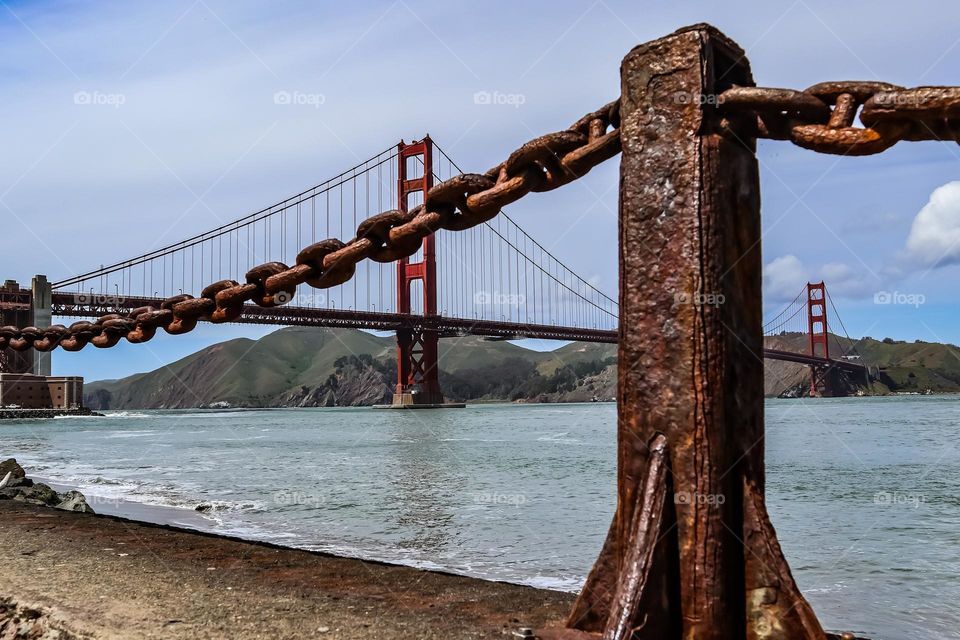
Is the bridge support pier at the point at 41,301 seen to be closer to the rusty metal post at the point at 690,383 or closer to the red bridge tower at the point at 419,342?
the red bridge tower at the point at 419,342

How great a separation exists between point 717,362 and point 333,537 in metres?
5.58

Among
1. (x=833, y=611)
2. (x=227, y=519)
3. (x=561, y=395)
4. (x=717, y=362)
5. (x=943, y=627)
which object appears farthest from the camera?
(x=561, y=395)

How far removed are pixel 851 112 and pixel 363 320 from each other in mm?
39445

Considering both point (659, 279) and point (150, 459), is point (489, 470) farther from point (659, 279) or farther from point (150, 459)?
point (659, 279)

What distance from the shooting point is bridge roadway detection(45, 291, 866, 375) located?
36.2 meters

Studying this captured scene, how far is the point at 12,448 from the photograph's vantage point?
69.9 feet

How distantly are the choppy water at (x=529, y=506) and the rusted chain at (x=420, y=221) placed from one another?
2599mm

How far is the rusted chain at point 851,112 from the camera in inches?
55.2

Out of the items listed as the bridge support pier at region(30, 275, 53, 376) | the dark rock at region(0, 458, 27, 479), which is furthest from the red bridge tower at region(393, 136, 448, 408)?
the dark rock at region(0, 458, 27, 479)

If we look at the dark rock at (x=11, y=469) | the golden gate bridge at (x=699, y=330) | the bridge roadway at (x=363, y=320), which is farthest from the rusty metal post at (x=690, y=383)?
the bridge roadway at (x=363, y=320)

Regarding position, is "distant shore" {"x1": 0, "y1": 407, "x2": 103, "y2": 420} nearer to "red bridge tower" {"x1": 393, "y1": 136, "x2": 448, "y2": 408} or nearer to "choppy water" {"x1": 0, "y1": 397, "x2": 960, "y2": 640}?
"red bridge tower" {"x1": 393, "y1": 136, "x2": 448, "y2": 408}

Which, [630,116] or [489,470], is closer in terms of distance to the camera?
[630,116]

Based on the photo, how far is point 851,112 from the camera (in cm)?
146

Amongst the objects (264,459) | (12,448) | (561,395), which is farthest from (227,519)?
(561,395)
